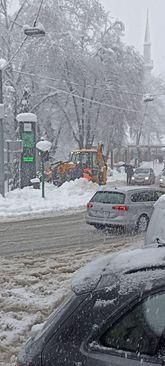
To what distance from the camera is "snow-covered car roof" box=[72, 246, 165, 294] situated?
10.8 ft

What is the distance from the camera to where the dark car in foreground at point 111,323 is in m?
3.08

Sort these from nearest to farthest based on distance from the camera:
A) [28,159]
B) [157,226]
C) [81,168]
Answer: [157,226] → [28,159] → [81,168]

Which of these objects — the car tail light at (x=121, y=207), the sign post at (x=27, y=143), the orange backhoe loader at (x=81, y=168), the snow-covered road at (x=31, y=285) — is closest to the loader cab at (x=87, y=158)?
the orange backhoe loader at (x=81, y=168)

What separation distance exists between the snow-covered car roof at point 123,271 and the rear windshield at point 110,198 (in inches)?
551

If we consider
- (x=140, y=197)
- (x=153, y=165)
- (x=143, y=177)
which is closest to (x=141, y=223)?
(x=140, y=197)

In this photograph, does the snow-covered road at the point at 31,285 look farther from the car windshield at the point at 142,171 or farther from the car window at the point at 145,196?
the car windshield at the point at 142,171

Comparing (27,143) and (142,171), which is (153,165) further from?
(27,143)

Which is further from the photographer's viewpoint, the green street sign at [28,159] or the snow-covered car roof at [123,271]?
the green street sign at [28,159]

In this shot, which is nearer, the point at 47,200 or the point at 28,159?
the point at 47,200

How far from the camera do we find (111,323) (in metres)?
3.17

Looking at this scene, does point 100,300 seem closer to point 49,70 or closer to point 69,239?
point 69,239

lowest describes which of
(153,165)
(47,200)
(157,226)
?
(153,165)

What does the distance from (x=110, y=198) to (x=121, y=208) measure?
60cm

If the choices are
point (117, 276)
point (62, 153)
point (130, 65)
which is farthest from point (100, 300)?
point (62, 153)
